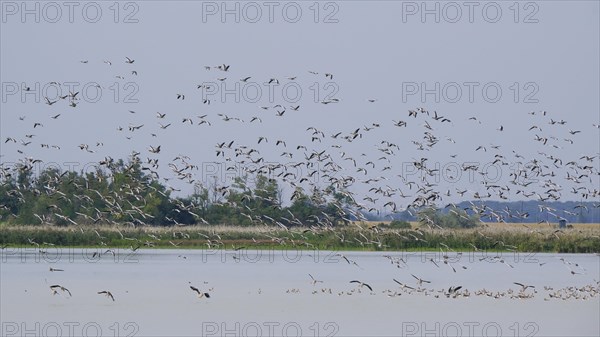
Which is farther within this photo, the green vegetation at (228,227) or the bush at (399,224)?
the bush at (399,224)

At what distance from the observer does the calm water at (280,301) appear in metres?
25.2

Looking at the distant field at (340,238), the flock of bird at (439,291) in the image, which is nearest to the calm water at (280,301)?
the flock of bird at (439,291)

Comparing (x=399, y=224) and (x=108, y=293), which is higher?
(x=108, y=293)

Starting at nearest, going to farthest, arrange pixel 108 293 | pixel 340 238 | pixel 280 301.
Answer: pixel 280 301
pixel 108 293
pixel 340 238

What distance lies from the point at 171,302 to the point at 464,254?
2729cm

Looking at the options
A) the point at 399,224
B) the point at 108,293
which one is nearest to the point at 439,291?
the point at 108,293

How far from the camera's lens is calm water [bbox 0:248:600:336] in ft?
82.5

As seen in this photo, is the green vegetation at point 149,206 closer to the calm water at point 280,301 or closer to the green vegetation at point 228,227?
the green vegetation at point 228,227

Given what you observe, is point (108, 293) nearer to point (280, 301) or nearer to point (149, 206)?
point (280, 301)

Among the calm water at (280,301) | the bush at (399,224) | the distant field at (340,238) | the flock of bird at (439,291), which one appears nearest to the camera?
the calm water at (280,301)

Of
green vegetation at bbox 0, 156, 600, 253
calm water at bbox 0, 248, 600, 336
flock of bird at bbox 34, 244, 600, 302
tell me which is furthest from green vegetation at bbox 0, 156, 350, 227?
flock of bird at bbox 34, 244, 600, 302

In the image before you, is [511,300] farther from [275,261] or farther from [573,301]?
[275,261]

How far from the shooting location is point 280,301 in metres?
30.3

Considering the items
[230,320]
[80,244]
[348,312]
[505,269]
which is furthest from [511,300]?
[80,244]
